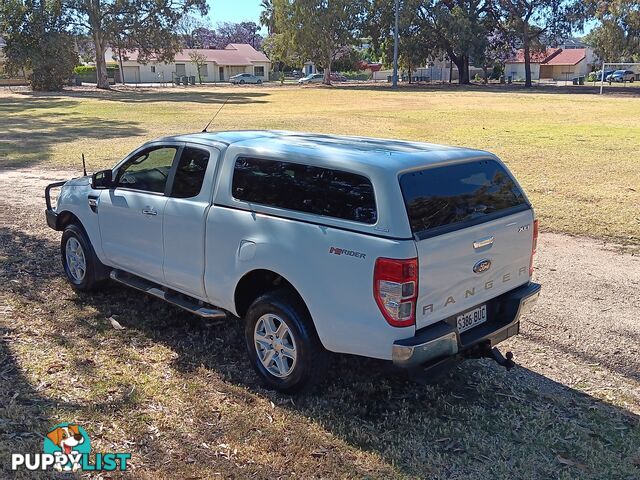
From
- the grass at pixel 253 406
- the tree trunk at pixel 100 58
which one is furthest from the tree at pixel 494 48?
the grass at pixel 253 406

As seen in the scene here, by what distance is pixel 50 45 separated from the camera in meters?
54.5

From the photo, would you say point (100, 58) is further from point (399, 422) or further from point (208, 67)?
point (399, 422)

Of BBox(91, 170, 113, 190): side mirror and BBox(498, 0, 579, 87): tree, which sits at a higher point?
BBox(498, 0, 579, 87): tree

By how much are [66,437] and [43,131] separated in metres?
21.7

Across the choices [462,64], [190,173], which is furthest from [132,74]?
[190,173]

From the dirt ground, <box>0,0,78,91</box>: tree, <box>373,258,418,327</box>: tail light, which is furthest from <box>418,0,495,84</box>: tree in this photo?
<box>373,258,418,327</box>: tail light

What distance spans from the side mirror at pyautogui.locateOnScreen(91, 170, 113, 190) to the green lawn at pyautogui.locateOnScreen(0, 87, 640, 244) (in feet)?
19.5

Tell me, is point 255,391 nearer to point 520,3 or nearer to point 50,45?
point 50,45

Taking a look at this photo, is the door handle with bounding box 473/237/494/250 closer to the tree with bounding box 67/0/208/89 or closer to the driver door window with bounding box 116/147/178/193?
the driver door window with bounding box 116/147/178/193

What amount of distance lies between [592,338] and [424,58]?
69228 millimetres

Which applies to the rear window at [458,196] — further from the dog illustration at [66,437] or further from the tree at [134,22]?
the tree at [134,22]

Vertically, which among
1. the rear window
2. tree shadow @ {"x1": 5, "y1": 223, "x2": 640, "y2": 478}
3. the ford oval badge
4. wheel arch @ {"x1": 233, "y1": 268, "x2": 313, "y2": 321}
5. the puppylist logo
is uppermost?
the rear window

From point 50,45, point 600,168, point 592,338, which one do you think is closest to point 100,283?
point 592,338

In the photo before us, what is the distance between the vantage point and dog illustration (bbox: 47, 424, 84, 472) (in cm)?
370
